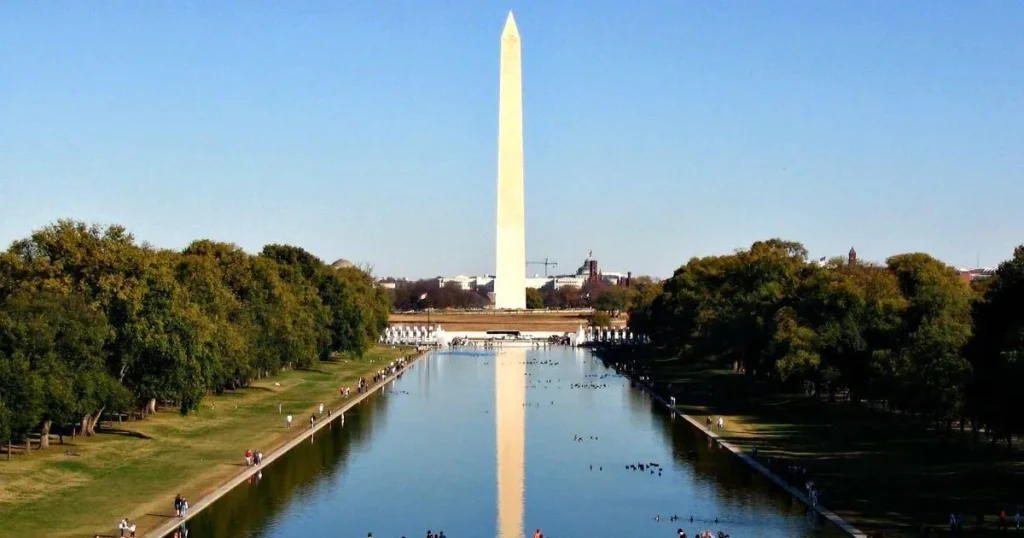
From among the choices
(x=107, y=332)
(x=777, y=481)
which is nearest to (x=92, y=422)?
(x=107, y=332)

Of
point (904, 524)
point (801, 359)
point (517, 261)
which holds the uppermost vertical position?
point (517, 261)

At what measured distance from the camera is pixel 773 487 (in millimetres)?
40188

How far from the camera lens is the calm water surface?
34.4m

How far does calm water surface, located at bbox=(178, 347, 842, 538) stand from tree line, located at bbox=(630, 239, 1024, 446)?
22.2 feet

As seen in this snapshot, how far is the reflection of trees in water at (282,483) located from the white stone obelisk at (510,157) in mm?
66038

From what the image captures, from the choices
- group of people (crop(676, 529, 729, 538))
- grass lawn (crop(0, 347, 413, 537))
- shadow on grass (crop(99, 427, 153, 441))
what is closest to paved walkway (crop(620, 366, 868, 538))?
group of people (crop(676, 529, 729, 538))

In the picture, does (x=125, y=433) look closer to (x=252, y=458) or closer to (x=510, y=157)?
(x=252, y=458)

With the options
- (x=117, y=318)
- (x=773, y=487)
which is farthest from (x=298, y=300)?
(x=773, y=487)

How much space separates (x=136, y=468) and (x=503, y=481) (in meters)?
10.7

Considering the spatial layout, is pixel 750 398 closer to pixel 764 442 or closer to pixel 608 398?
pixel 608 398

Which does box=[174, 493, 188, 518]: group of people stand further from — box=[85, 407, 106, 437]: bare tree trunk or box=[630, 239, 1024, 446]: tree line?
box=[630, 239, 1024, 446]: tree line

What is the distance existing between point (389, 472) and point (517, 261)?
89774 mm

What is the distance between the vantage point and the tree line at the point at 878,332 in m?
41.2

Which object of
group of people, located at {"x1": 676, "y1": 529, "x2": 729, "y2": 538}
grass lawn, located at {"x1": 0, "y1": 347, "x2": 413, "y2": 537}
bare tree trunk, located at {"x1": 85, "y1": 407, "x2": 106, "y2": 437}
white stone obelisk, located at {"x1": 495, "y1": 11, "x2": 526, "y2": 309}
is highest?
white stone obelisk, located at {"x1": 495, "y1": 11, "x2": 526, "y2": 309}
